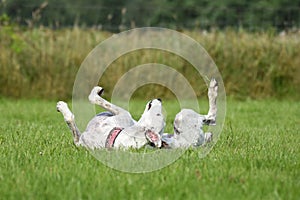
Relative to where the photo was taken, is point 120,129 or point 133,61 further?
point 133,61

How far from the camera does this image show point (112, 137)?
512 centimetres

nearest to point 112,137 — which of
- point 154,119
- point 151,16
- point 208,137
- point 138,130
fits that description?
point 138,130

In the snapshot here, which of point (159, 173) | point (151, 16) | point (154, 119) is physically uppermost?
point (151, 16)

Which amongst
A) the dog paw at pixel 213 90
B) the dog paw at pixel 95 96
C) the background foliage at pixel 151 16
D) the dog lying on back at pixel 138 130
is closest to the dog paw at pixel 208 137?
Result: the dog lying on back at pixel 138 130

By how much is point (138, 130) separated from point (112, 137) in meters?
0.20

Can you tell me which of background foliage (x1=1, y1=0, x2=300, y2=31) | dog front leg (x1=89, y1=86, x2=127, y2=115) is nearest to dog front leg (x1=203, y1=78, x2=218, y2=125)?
dog front leg (x1=89, y1=86, x2=127, y2=115)

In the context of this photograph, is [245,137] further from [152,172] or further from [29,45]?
[29,45]

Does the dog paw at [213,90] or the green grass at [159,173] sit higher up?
the dog paw at [213,90]

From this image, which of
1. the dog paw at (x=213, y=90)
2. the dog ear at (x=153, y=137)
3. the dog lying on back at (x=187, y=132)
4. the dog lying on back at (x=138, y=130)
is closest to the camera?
the dog ear at (x=153, y=137)

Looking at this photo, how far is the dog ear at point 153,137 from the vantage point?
16.3 feet

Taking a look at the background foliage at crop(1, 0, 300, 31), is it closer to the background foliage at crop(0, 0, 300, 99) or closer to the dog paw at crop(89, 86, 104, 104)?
the background foliage at crop(0, 0, 300, 99)

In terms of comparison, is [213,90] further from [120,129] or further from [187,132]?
[120,129]

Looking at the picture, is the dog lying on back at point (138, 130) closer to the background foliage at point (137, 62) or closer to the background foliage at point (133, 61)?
the background foliage at point (137, 62)

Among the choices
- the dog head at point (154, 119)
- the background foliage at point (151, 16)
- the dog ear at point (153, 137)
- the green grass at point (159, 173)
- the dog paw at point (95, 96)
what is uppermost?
the background foliage at point (151, 16)
